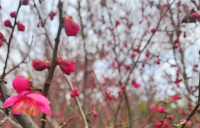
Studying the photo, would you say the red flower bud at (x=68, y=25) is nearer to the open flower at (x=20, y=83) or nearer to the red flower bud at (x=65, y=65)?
the red flower bud at (x=65, y=65)

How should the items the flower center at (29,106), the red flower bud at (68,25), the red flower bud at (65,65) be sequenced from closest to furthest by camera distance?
1. the red flower bud at (68,25)
2. the red flower bud at (65,65)
3. the flower center at (29,106)

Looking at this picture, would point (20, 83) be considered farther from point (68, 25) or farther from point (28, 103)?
point (68, 25)

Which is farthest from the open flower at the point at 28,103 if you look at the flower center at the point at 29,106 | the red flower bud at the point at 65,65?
the red flower bud at the point at 65,65

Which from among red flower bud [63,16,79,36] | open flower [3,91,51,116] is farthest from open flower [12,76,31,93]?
red flower bud [63,16,79,36]

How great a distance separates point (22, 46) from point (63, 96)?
10.1ft

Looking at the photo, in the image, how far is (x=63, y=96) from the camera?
21.7 ft

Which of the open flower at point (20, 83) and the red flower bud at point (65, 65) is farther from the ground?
the red flower bud at point (65, 65)

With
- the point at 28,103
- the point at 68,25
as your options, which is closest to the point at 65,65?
the point at 68,25

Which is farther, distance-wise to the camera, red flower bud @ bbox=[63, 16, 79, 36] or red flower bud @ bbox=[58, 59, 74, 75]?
red flower bud @ bbox=[58, 59, 74, 75]

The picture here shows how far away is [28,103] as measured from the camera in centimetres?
99

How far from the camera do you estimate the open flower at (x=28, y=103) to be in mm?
757

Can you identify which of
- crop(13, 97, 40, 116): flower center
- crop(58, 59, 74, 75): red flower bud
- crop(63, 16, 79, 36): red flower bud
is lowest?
crop(13, 97, 40, 116): flower center

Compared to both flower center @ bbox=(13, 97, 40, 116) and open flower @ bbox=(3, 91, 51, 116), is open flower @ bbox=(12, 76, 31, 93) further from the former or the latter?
flower center @ bbox=(13, 97, 40, 116)

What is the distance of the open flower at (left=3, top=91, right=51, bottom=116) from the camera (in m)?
0.76
